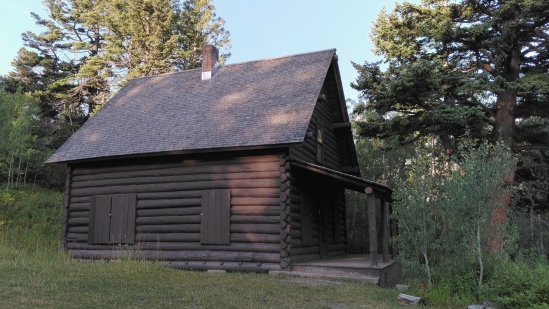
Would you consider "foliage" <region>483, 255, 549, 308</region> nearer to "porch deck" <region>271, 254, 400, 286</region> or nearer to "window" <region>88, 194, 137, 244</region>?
"porch deck" <region>271, 254, 400, 286</region>

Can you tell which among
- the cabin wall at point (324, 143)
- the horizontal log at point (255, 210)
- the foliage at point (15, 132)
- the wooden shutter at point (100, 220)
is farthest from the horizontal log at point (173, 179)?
the foliage at point (15, 132)

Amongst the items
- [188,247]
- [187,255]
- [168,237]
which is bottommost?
[187,255]

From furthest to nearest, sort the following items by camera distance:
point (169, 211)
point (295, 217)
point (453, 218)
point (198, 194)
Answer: point (169, 211), point (198, 194), point (295, 217), point (453, 218)

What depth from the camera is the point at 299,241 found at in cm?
1312

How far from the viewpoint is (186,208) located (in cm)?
1350

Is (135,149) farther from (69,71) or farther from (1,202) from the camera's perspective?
(69,71)

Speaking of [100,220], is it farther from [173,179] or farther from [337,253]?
[337,253]

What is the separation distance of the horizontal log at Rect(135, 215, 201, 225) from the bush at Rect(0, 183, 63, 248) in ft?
16.1

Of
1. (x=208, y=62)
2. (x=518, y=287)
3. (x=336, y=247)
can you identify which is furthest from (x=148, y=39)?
(x=518, y=287)

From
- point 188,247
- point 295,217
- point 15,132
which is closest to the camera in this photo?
point 295,217

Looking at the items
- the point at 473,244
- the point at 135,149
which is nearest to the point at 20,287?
the point at 135,149

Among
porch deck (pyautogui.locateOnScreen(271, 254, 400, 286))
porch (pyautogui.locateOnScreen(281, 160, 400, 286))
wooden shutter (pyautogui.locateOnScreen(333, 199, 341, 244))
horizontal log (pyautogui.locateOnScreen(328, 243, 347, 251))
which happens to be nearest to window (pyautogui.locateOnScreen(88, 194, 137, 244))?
porch deck (pyautogui.locateOnScreen(271, 254, 400, 286))

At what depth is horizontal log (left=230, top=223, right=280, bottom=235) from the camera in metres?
12.2

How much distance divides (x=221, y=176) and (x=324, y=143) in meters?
5.19
